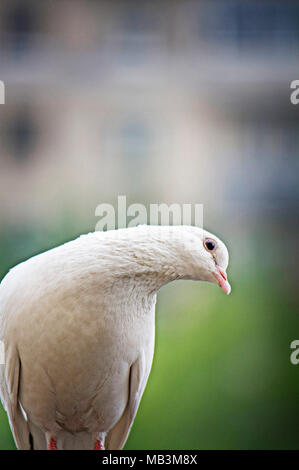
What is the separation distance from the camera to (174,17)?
1563mm

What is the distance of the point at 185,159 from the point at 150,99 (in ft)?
0.88

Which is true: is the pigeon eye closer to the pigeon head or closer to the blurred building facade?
the pigeon head

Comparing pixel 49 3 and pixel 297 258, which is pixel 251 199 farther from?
pixel 49 3

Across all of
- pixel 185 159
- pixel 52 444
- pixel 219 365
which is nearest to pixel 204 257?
pixel 52 444

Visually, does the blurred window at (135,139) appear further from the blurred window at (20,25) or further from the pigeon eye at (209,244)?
the pigeon eye at (209,244)

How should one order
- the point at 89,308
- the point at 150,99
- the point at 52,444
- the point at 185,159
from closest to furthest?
the point at 89,308 → the point at 52,444 → the point at 185,159 → the point at 150,99

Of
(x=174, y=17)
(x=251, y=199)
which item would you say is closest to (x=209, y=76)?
(x=174, y=17)

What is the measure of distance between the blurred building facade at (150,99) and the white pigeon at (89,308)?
0.80 meters

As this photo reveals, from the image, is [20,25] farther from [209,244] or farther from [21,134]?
[209,244]

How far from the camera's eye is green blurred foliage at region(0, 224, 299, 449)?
1150mm

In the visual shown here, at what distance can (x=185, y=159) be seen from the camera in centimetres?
146

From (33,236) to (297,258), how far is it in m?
0.73

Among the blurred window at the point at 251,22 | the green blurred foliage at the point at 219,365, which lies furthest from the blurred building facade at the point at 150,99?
the green blurred foliage at the point at 219,365

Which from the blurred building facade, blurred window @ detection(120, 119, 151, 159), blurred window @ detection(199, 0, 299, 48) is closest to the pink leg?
the blurred building facade
